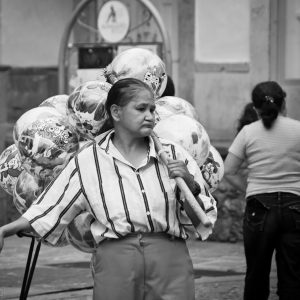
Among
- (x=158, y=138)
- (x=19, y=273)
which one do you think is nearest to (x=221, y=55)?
(x=19, y=273)

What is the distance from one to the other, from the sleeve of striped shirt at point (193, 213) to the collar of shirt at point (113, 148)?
0.13m

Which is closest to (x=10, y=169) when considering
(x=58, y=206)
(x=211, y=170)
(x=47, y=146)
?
(x=47, y=146)

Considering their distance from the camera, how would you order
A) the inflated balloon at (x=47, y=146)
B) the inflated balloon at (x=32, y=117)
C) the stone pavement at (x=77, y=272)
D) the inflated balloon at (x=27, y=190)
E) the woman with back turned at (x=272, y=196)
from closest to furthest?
1. the inflated balloon at (x=47, y=146)
2. the inflated balloon at (x=32, y=117)
3. the inflated balloon at (x=27, y=190)
4. the woman with back turned at (x=272, y=196)
5. the stone pavement at (x=77, y=272)

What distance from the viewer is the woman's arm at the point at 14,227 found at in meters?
4.67

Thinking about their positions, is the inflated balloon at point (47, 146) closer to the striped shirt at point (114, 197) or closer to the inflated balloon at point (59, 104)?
the inflated balloon at point (59, 104)

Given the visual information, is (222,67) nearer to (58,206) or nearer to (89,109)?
(89,109)

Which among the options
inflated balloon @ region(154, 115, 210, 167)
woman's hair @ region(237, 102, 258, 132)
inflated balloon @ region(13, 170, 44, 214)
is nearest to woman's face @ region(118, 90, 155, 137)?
inflated balloon @ region(154, 115, 210, 167)

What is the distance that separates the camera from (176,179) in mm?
4609

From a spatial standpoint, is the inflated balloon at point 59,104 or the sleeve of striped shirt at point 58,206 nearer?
the sleeve of striped shirt at point 58,206

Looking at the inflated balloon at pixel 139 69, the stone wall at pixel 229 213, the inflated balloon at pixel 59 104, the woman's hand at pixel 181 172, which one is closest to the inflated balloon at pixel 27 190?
the inflated balloon at pixel 59 104

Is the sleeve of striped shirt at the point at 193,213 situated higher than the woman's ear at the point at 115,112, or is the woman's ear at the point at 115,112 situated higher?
the woman's ear at the point at 115,112

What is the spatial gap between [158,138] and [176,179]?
0.36 m

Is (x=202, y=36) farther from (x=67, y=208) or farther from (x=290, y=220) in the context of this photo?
(x=67, y=208)

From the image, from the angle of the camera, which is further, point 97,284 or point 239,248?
point 239,248
